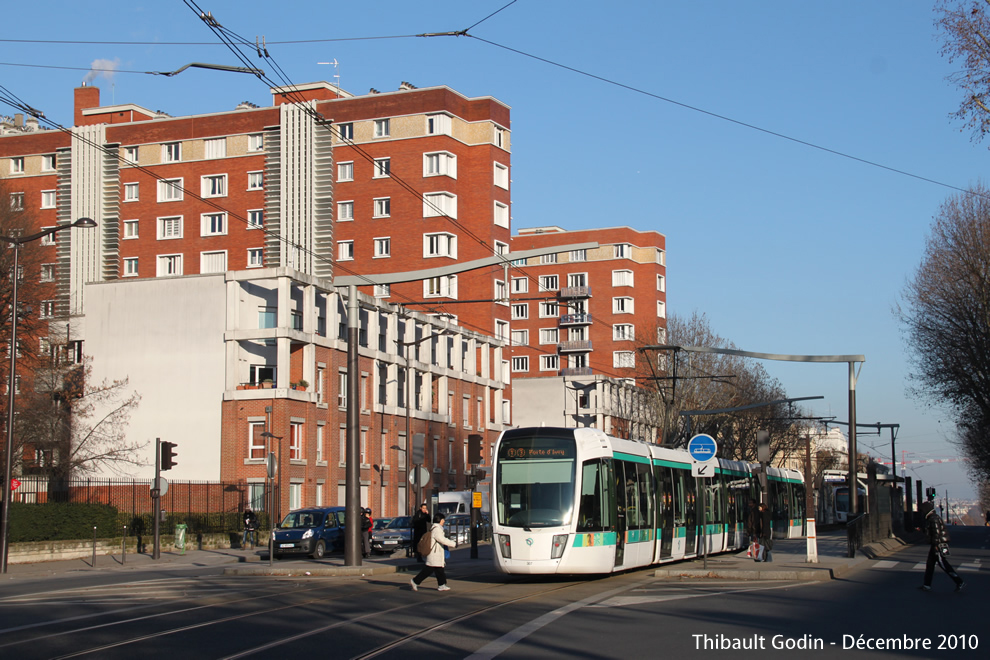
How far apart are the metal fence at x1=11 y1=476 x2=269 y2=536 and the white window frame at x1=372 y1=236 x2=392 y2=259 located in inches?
973

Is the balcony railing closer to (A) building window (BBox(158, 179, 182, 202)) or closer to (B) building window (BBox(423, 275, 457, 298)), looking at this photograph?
(B) building window (BBox(423, 275, 457, 298))

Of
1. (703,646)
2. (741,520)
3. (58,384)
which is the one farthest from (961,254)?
(58,384)

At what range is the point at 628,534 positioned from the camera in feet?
75.6

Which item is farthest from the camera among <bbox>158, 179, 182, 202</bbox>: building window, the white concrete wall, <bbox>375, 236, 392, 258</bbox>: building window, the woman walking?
<bbox>158, 179, 182, 202</bbox>: building window

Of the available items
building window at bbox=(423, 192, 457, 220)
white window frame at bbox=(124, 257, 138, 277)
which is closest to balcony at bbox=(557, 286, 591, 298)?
building window at bbox=(423, 192, 457, 220)

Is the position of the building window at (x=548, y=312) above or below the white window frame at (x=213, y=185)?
below

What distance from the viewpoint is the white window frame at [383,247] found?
70.0 meters

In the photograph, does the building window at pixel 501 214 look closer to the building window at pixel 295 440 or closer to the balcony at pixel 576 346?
the building window at pixel 295 440

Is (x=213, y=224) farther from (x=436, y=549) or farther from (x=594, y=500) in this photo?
(x=436, y=549)

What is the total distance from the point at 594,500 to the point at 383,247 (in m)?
50.5

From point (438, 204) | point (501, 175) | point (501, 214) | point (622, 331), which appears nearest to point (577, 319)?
point (622, 331)

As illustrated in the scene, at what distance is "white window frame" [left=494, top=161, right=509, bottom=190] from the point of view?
72.8 meters

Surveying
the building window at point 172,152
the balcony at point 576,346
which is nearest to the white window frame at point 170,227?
the building window at point 172,152

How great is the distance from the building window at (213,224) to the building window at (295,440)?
25180mm
